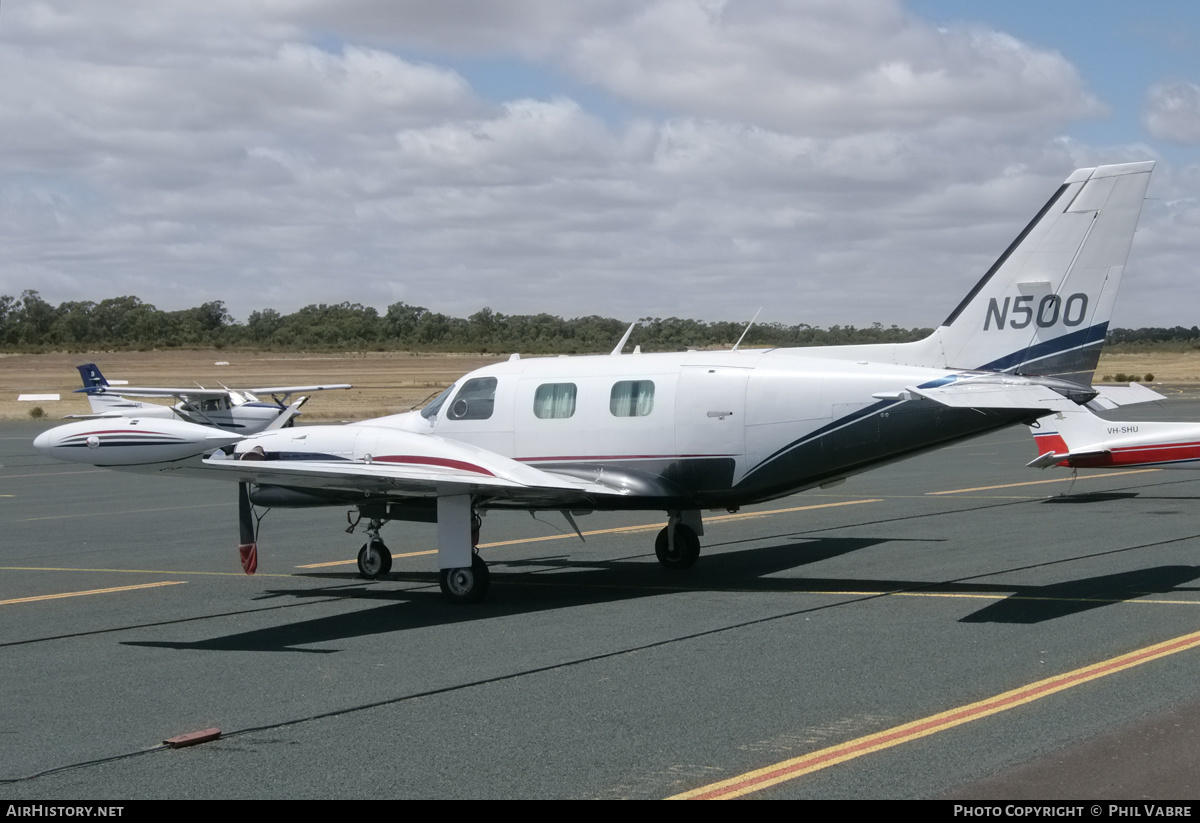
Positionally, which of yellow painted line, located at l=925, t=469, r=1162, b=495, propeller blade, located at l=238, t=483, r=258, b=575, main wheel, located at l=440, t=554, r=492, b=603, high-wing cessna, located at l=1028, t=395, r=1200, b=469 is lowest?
yellow painted line, located at l=925, t=469, r=1162, b=495

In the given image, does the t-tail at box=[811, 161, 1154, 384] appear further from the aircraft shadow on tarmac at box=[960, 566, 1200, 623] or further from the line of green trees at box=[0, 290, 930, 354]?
the line of green trees at box=[0, 290, 930, 354]

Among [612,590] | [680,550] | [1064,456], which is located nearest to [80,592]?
[612,590]

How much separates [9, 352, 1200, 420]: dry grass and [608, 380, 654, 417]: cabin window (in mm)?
42021

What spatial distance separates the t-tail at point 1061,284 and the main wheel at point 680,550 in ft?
12.9

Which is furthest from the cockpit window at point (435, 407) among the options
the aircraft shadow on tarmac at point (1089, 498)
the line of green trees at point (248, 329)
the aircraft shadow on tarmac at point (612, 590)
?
the line of green trees at point (248, 329)

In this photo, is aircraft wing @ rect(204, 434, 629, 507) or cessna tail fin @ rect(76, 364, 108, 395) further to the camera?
cessna tail fin @ rect(76, 364, 108, 395)

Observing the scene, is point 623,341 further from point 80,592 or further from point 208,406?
point 208,406

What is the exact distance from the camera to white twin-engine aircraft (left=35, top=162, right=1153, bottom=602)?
42.4ft

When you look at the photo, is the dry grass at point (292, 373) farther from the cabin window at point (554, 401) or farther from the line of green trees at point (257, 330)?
the cabin window at point (554, 401)

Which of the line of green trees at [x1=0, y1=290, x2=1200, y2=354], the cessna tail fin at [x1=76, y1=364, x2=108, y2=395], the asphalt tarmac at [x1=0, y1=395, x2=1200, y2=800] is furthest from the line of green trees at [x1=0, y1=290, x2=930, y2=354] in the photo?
the asphalt tarmac at [x1=0, y1=395, x2=1200, y2=800]

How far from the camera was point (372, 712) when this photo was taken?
872 centimetres

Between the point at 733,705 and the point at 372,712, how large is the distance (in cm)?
253

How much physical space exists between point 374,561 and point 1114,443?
13441mm
